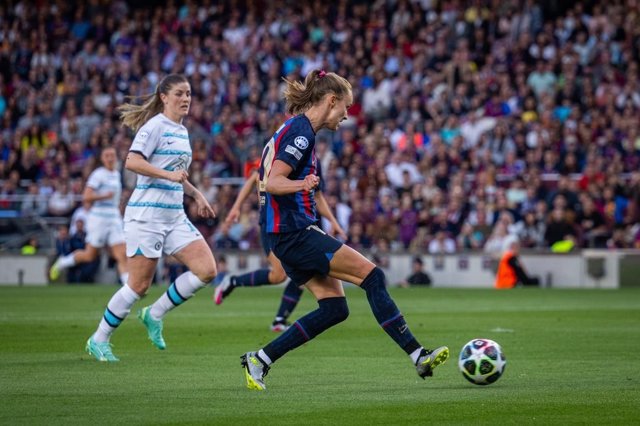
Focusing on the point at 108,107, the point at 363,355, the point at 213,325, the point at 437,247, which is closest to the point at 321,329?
the point at 363,355

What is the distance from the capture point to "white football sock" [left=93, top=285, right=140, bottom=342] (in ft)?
37.1

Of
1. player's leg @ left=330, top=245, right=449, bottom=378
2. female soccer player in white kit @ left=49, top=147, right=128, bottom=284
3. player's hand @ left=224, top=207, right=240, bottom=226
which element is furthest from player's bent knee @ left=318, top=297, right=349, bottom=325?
female soccer player in white kit @ left=49, top=147, right=128, bottom=284

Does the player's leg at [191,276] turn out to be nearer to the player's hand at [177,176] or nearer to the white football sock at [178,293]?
the white football sock at [178,293]

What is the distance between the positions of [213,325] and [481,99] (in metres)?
15.0

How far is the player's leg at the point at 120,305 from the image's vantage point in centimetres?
1130

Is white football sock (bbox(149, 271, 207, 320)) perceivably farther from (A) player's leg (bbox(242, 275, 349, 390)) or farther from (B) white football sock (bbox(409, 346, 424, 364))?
(B) white football sock (bbox(409, 346, 424, 364))

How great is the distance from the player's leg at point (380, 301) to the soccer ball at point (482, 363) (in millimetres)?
284

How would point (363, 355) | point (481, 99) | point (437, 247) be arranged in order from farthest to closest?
1. point (481, 99)
2. point (437, 247)
3. point (363, 355)

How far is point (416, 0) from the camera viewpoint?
3312 cm

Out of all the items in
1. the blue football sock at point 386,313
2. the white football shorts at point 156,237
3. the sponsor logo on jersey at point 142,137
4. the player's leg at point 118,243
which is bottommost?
the player's leg at point 118,243

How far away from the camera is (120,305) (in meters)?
11.4

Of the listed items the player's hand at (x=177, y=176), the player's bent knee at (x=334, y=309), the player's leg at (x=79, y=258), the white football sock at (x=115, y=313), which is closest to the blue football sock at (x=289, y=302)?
the white football sock at (x=115, y=313)

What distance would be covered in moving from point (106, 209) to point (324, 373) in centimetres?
1208

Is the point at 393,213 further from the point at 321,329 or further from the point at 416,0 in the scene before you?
the point at 321,329
